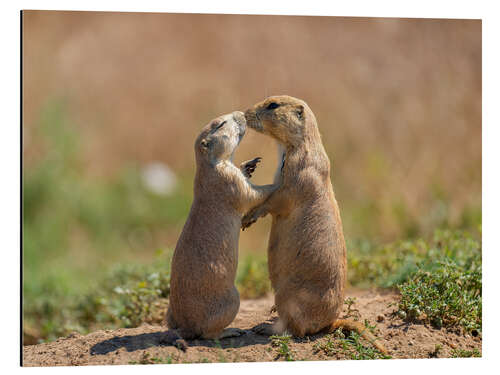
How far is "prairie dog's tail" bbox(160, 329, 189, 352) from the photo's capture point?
481 cm

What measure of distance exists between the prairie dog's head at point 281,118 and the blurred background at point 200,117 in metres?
3.38

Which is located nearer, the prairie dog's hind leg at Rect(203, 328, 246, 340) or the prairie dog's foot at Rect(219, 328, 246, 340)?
the prairie dog's hind leg at Rect(203, 328, 246, 340)

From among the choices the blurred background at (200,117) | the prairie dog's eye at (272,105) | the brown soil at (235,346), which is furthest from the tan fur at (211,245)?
the blurred background at (200,117)

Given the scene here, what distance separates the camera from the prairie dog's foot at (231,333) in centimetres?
515

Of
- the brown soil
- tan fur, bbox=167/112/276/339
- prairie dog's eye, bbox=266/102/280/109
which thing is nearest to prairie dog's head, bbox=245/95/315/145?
prairie dog's eye, bbox=266/102/280/109

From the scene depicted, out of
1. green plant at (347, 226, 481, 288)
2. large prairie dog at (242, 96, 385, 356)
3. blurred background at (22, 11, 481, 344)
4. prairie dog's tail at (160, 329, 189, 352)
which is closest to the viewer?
prairie dog's tail at (160, 329, 189, 352)

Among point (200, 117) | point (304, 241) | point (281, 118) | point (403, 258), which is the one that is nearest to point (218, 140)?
point (281, 118)

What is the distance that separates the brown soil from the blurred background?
357cm

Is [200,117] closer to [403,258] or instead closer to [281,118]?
[403,258]

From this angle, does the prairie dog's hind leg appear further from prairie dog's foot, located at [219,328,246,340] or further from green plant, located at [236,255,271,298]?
green plant, located at [236,255,271,298]

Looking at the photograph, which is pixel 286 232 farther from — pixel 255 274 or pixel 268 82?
pixel 268 82

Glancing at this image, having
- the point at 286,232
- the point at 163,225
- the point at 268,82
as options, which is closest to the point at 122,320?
the point at 286,232

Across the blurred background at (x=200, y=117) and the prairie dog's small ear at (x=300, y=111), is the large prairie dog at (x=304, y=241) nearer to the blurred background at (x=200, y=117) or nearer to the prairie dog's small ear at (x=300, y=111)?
the prairie dog's small ear at (x=300, y=111)

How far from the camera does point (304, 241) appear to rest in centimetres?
511
